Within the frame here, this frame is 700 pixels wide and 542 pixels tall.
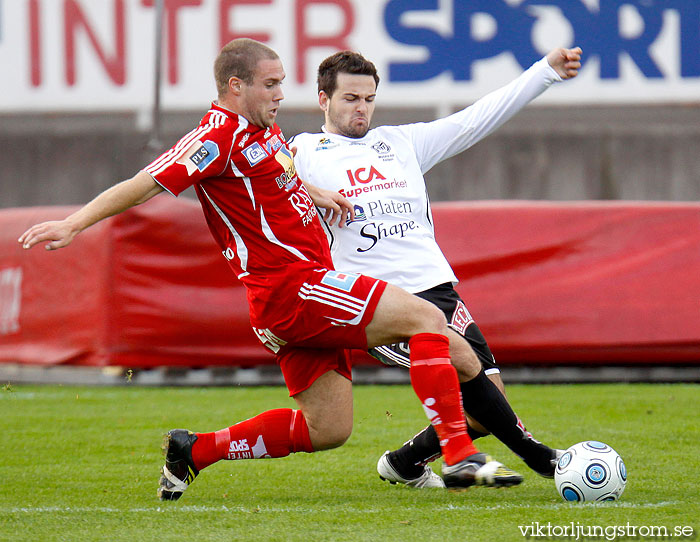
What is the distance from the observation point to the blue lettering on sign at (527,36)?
15.1 meters

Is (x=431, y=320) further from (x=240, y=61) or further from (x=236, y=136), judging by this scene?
(x=240, y=61)

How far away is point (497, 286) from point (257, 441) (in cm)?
497

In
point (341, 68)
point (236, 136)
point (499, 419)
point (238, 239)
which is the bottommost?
point (499, 419)

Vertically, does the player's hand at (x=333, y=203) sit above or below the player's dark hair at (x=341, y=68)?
below

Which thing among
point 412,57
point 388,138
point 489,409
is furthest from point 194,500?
point 412,57

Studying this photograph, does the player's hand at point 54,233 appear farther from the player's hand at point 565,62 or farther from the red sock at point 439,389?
the player's hand at point 565,62

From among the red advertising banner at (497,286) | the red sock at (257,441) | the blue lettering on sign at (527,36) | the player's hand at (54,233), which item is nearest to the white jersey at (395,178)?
the red sock at (257,441)

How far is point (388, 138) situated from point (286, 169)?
834 millimetres

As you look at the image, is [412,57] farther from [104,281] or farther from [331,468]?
[331,468]

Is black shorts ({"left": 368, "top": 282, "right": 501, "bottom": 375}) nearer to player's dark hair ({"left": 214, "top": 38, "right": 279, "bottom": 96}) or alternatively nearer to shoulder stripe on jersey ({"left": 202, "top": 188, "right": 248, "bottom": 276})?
shoulder stripe on jersey ({"left": 202, "top": 188, "right": 248, "bottom": 276})

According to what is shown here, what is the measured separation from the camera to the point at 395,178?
488 cm

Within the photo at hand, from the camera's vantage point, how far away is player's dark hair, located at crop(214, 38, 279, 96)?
4.25m

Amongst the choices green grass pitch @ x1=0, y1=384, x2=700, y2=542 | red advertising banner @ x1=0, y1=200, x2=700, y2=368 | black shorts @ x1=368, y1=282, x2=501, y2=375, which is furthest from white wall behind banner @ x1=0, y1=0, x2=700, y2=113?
black shorts @ x1=368, y1=282, x2=501, y2=375

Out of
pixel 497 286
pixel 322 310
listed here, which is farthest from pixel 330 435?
pixel 497 286
